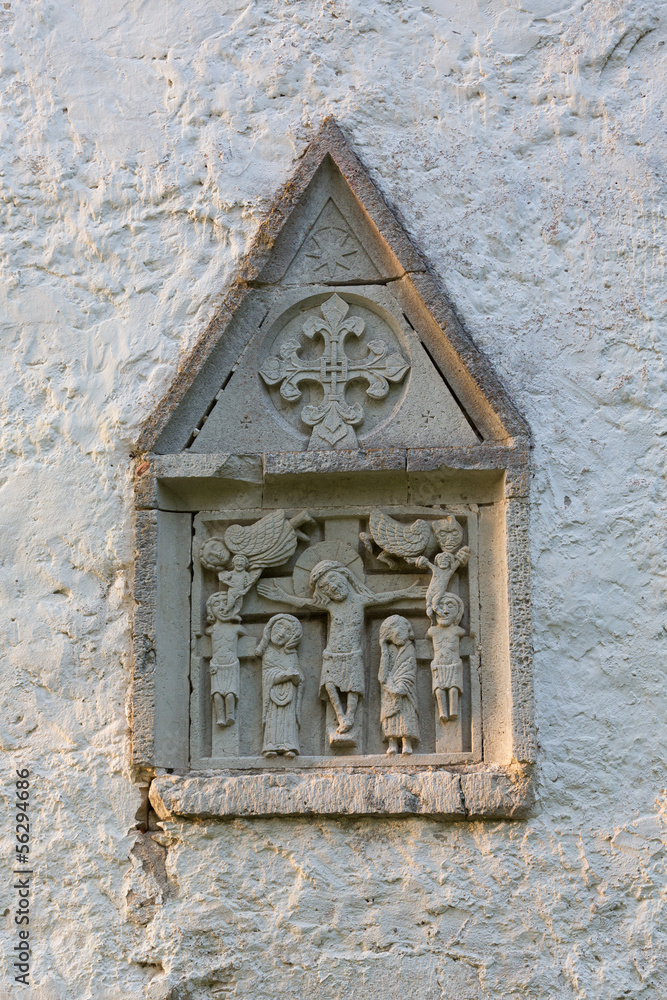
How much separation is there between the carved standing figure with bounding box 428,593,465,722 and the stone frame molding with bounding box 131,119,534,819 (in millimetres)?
88

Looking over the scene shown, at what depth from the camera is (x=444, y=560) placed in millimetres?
3912

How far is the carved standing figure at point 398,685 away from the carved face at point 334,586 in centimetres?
16

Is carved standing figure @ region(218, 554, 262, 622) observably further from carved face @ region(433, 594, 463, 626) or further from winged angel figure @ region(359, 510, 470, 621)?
carved face @ region(433, 594, 463, 626)

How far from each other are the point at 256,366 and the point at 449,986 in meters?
2.02

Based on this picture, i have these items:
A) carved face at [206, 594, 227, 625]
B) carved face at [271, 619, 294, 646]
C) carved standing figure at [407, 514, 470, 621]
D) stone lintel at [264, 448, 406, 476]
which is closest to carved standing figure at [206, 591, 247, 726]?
carved face at [206, 594, 227, 625]

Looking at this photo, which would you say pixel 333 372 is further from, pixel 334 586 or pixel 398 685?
pixel 398 685

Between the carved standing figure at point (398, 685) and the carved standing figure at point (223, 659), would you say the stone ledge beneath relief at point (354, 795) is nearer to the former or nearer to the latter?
the carved standing figure at point (398, 685)

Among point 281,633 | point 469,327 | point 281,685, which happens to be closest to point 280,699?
point 281,685

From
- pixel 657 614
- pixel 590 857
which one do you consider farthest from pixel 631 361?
pixel 590 857

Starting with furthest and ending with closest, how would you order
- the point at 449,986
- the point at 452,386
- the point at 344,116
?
the point at 344,116
the point at 452,386
the point at 449,986

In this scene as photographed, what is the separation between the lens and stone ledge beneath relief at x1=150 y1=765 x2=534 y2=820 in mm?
3607

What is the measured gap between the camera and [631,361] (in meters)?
3.99

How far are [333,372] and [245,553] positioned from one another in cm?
68

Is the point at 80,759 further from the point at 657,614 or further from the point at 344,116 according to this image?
the point at 344,116
